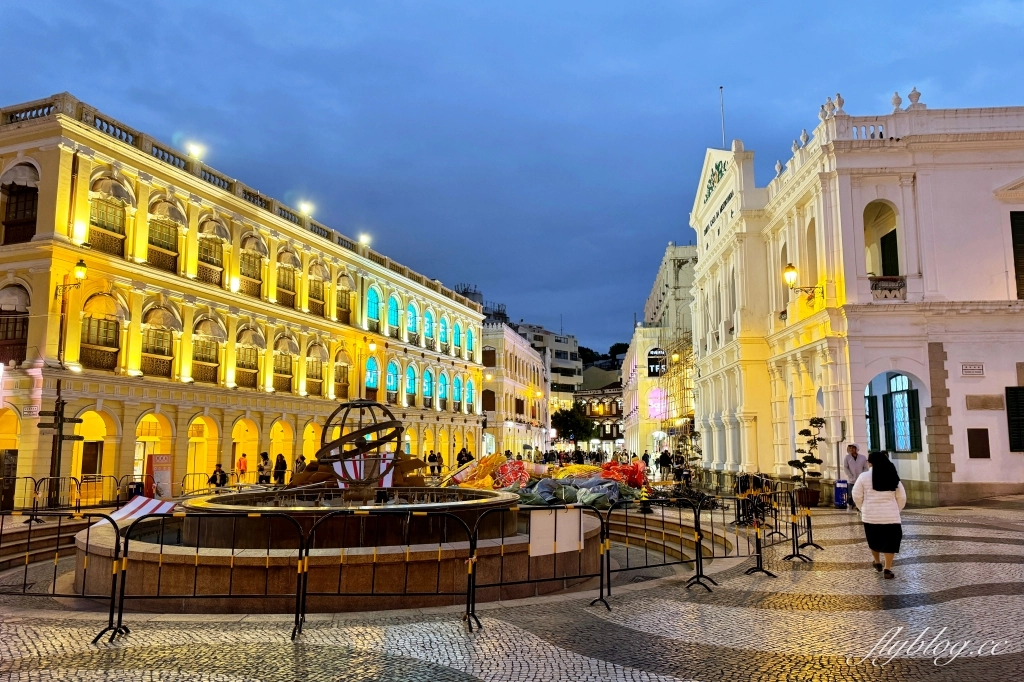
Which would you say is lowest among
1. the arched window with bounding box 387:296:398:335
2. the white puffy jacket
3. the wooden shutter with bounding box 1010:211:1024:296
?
the white puffy jacket

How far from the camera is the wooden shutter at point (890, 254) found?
23828 mm

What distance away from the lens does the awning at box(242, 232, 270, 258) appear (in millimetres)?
34750

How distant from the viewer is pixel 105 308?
26484mm

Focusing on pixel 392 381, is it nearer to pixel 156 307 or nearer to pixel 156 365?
pixel 156 365

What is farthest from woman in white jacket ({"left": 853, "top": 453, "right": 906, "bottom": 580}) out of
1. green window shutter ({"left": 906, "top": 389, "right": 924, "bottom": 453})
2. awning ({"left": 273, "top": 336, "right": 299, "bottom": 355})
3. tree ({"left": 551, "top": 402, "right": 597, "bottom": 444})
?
tree ({"left": 551, "top": 402, "right": 597, "bottom": 444})

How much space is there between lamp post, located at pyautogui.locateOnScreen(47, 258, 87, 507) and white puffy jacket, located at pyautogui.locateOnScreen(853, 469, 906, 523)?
74.0 ft

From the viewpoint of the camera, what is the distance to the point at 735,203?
30.6 metres

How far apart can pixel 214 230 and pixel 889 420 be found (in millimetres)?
27800

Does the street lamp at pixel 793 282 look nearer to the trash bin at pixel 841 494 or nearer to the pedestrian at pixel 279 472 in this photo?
the trash bin at pixel 841 494

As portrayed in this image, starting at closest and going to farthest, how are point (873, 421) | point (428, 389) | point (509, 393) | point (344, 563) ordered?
Answer: 1. point (344, 563)
2. point (873, 421)
3. point (428, 389)
4. point (509, 393)

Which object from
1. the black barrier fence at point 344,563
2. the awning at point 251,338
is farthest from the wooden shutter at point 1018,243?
the awning at point 251,338

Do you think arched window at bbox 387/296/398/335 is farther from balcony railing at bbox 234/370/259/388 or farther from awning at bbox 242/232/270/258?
balcony railing at bbox 234/370/259/388

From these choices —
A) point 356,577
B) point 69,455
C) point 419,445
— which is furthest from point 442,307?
point 356,577

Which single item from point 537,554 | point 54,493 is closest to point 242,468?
point 54,493
